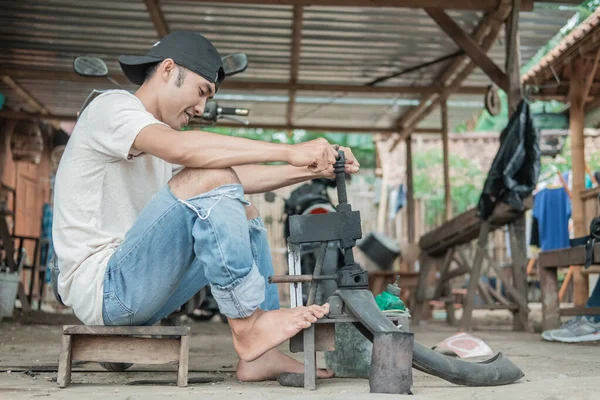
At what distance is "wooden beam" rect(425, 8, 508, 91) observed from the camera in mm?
6934

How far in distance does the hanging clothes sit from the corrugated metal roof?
209cm

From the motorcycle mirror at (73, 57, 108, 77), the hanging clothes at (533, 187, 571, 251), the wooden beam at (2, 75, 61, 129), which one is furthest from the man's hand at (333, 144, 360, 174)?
the hanging clothes at (533, 187, 571, 251)

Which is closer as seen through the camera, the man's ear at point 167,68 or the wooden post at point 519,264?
the man's ear at point 167,68

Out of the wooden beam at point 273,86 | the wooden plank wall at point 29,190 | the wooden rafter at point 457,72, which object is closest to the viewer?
the wooden rafter at point 457,72

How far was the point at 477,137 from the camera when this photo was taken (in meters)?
20.0

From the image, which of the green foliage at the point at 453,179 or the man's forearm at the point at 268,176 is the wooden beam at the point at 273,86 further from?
the green foliage at the point at 453,179

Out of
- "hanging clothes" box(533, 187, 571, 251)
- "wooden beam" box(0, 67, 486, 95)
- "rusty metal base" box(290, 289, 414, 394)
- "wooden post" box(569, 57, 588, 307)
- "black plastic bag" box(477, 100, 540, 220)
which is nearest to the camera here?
"rusty metal base" box(290, 289, 414, 394)

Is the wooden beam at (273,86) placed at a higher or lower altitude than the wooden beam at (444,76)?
lower

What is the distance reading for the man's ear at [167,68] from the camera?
2582 millimetres

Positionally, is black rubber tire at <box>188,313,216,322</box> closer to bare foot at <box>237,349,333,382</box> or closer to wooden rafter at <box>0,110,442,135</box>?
wooden rafter at <box>0,110,442,135</box>

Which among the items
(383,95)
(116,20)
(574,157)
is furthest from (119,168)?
(383,95)

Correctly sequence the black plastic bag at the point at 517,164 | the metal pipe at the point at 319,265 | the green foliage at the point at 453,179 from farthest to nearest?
the green foliage at the point at 453,179 < the black plastic bag at the point at 517,164 < the metal pipe at the point at 319,265

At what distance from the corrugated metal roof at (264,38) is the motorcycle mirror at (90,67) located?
3.85m

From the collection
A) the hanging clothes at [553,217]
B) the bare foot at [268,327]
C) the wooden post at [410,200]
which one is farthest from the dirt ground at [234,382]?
the wooden post at [410,200]
